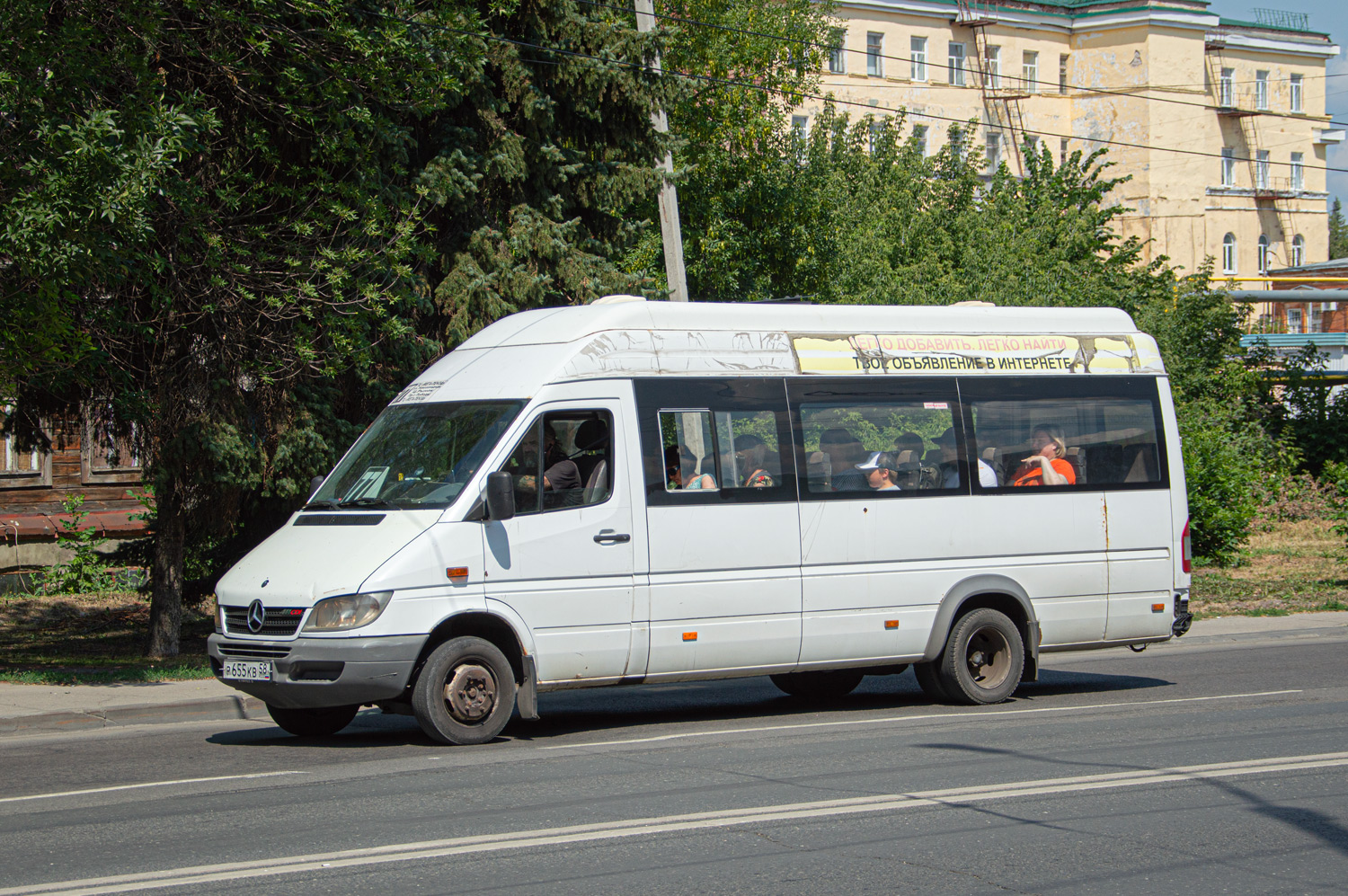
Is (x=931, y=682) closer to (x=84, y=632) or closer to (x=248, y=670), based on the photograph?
(x=248, y=670)

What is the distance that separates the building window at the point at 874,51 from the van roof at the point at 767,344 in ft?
177

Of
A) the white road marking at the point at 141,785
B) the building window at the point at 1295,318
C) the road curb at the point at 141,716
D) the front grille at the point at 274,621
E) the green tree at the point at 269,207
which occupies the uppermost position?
the building window at the point at 1295,318

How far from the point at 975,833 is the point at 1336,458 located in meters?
32.3

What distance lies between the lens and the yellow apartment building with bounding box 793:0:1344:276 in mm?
64375

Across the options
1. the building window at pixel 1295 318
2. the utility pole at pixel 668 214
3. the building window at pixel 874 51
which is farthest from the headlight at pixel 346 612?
the building window at pixel 1295 318

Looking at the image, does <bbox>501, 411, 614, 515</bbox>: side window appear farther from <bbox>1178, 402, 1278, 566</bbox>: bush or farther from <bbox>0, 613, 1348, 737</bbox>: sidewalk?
<bbox>1178, 402, 1278, 566</bbox>: bush

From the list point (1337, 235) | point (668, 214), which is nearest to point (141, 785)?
point (668, 214)

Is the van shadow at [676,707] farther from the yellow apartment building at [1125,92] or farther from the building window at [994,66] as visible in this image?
the building window at [994,66]

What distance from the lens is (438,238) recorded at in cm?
1698

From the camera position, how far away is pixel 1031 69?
6806cm

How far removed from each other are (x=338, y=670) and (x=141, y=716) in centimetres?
349

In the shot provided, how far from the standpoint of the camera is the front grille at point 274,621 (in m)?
8.95

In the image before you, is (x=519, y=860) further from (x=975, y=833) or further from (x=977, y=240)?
(x=977, y=240)

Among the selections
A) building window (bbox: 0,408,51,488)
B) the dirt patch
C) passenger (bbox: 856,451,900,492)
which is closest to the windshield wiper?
passenger (bbox: 856,451,900,492)
